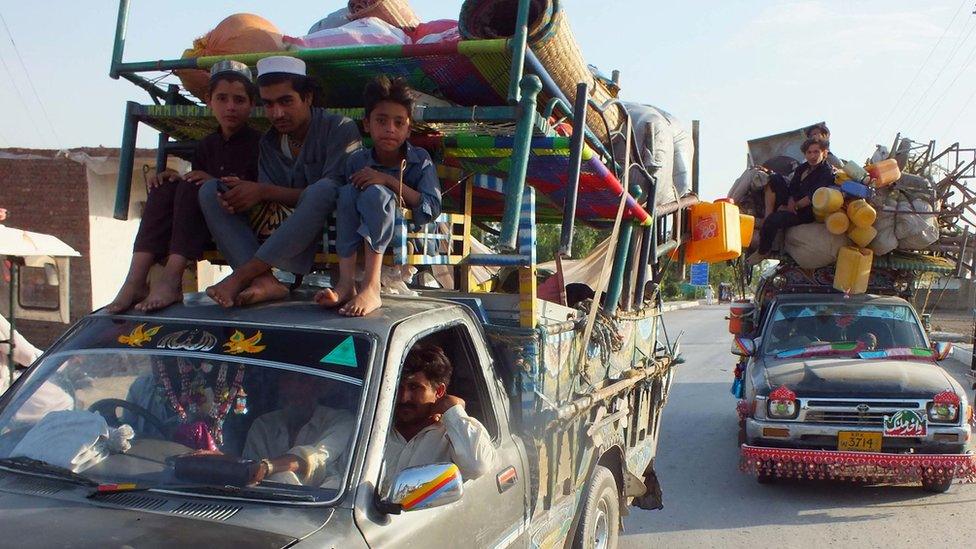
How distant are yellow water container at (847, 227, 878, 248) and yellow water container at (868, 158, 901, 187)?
47cm

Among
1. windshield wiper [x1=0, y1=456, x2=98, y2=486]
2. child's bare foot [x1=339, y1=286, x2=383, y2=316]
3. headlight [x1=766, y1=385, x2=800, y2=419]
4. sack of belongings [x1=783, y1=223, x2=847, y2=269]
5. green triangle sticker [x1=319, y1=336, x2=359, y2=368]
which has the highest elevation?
sack of belongings [x1=783, y1=223, x2=847, y2=269]

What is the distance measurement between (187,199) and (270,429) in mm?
1258

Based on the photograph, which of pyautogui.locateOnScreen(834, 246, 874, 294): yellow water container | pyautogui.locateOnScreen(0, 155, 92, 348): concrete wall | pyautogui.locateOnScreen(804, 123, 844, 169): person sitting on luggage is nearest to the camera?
pyautogui.locateOnScreen(834, 246, 874, 294): yellow water container

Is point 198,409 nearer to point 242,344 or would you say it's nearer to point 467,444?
point 242,344

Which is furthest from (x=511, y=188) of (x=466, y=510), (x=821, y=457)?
(x=821, y=457)

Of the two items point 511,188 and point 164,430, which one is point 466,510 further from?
point 511,188

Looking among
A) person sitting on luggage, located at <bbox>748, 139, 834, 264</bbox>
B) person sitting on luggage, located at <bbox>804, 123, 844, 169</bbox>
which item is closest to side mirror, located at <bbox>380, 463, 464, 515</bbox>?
person sitting on luggage, located at <bbox>748, 139, 834, 264</bbox>

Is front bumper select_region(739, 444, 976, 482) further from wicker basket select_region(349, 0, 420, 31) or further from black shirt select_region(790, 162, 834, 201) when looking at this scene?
wicker basket select_region(349, 0, 420, 31)

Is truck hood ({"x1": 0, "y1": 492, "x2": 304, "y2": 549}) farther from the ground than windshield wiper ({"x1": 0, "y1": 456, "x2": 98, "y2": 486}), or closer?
closer

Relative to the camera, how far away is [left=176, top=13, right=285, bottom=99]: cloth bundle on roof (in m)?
4.25

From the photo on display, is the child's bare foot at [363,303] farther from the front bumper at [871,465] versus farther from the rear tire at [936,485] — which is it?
the rear tire at [936,485]

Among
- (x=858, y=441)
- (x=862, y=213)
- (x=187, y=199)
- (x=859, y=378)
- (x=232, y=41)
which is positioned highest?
(x=232, y=41)

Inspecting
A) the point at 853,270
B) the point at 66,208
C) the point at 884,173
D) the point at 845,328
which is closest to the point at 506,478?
the point at 845,328

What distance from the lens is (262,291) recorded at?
3199 mm
